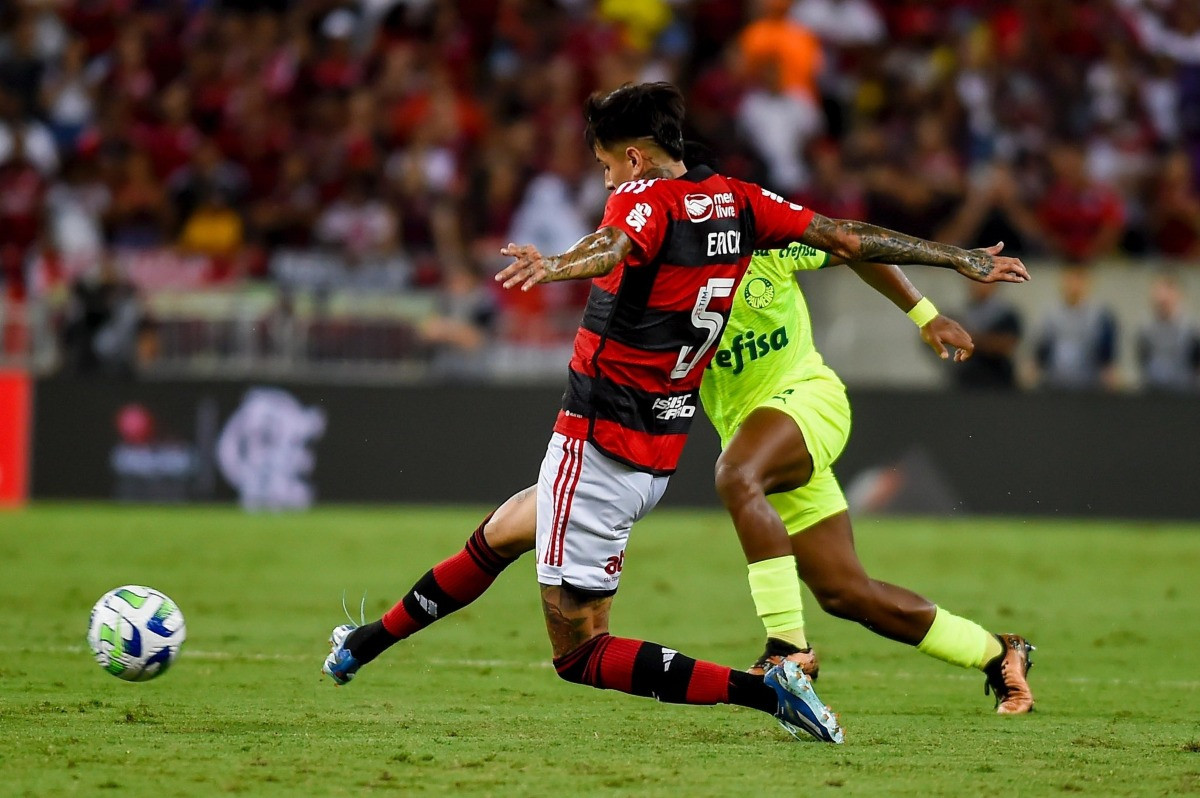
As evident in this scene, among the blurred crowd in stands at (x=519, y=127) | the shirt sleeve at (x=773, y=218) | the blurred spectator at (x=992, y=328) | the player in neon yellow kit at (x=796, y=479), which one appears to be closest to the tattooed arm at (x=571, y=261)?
the shirt sleeve at (x=773, y=218)

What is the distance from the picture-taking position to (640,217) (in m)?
5.82

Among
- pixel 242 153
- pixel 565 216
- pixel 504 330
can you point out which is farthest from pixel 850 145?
pixel 242 153

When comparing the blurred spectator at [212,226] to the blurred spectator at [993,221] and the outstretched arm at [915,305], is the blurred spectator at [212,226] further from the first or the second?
the outstretched arm at [915,305]

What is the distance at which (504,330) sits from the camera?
16.1 meters

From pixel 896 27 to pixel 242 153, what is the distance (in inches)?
300

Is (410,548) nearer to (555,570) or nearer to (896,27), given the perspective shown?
(555,570)

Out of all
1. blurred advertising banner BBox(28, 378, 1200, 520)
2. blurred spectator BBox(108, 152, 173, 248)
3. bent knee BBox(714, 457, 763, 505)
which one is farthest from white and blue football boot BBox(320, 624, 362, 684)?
blurred spectator BBox(108, 152, 173, 248)

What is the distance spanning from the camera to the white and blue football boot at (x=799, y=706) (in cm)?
594

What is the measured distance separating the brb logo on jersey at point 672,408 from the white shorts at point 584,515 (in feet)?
0.74

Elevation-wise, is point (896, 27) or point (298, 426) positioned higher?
point (896, 27)

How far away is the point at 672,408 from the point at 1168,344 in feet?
36.3

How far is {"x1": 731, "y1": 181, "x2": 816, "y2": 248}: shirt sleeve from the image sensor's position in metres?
6.21

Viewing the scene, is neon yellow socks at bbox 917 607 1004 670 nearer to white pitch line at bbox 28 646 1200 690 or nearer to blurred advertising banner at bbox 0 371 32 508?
white pitch line at bbox 28 646 1200 690

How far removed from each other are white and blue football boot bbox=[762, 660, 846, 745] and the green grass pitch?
92mm
